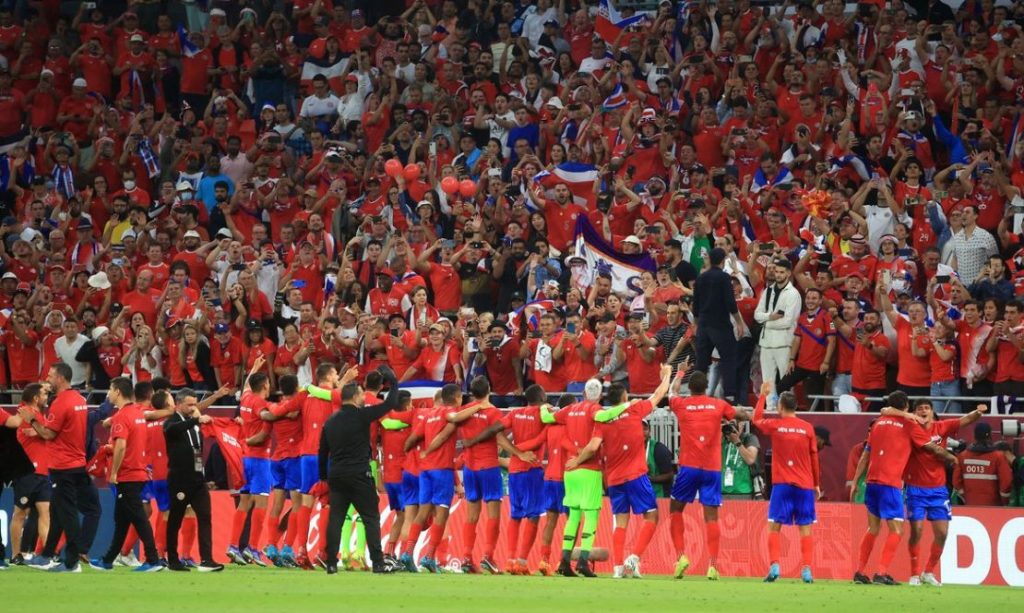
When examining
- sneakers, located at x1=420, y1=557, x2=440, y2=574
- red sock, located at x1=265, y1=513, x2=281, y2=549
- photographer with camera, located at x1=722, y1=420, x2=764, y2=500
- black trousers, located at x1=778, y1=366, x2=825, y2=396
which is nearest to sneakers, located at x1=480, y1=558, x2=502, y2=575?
sneakers, located at x1=420, y1=557, x2=440, y2=574

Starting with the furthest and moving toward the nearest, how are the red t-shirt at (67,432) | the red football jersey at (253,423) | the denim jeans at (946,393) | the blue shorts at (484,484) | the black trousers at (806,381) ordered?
the black trousers at (806,381) < the denim jeans at (946,393) < the red football jersey at (253,423) < the blue shorts at (484,484) < the red t-shirt at (67,432)

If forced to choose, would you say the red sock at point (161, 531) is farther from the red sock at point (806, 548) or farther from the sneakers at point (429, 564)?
the red sock at point (806, 548)

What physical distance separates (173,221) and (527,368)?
8.00 m

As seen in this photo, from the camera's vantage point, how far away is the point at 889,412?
19422mm

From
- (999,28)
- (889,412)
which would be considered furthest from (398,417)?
(999,28)

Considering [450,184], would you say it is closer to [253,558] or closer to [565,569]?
[253,558]

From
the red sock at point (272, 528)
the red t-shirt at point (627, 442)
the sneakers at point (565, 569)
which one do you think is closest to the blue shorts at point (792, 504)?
the red t-shirt at point (627, 442)

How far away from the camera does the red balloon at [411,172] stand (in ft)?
91.8

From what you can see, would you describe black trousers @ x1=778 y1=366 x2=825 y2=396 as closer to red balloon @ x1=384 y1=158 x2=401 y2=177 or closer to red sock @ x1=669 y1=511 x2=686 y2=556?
red sock @ x1=669 y1=511 x2=686 y2=556

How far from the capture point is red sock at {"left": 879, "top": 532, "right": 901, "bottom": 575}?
1930 cm

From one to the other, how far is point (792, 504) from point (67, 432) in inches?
327

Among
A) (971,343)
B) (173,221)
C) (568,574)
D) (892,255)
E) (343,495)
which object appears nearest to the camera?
(343,495)

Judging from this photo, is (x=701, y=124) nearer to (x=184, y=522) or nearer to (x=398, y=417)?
(x=398, y=417)

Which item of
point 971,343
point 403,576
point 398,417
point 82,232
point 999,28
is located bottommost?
point 403,576
